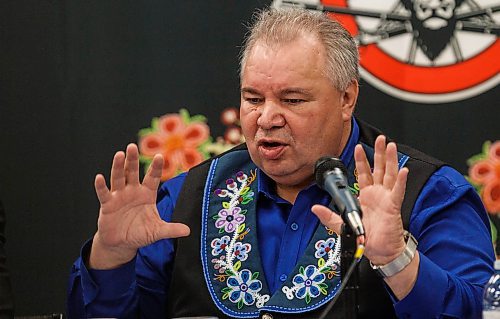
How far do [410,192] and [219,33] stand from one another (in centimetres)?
95

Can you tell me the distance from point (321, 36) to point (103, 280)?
858 mm

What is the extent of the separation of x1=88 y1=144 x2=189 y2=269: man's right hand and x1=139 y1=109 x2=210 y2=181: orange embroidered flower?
810 millimetres

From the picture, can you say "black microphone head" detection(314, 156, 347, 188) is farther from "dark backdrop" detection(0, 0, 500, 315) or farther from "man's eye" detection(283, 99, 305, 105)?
"dark backdrop" detection(0, 0, 500, 315)

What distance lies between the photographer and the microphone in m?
1.79

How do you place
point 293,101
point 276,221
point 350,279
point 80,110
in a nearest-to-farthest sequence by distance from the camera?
point 350,279 < point 293,101 < point 276,221 < point 80,110

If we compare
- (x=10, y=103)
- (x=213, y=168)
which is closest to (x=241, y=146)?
(x=213, y=168)

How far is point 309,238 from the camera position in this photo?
259cm

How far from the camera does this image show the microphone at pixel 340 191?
1.79 m

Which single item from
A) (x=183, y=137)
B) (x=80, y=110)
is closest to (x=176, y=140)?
(x=183, y=137)

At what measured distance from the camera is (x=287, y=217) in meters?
2.66

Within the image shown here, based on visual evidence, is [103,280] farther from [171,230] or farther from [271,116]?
[271,116]

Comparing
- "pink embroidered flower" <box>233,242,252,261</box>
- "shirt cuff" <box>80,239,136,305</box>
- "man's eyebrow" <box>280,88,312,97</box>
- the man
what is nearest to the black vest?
the man

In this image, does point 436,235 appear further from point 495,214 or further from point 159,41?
point 159,41

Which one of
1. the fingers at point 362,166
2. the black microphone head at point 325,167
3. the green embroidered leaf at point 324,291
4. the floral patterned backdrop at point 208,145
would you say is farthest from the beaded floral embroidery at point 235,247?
the black microphone head at point 325,167
